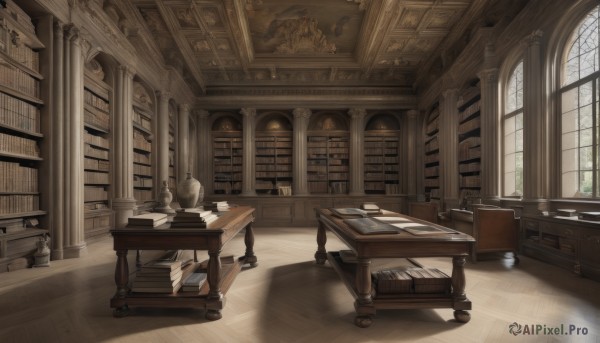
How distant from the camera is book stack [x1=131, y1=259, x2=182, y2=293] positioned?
2248 millimetres

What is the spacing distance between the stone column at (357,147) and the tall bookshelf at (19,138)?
282 inches

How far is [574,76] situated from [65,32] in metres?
7.06

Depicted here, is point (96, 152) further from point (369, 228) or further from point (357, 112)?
point (357, 112)

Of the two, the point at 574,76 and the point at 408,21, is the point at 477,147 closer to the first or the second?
the point at 574,76

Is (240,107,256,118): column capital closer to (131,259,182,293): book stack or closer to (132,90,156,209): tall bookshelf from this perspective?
(132,90,156,209): tall bookshelf

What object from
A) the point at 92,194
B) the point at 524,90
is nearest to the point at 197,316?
the point at 92,194

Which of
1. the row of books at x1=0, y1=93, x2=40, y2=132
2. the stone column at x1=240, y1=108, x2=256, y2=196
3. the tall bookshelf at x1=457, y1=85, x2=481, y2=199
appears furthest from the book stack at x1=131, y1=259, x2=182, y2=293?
the stone column at x1=240, y1=108, x2=256, y2=196

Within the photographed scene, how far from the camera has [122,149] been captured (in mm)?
5238

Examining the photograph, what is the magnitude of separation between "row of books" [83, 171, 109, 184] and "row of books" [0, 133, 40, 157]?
0.97 meters

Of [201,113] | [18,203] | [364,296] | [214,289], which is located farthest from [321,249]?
[201,113]

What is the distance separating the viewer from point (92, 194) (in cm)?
484

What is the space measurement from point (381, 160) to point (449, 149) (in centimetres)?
263

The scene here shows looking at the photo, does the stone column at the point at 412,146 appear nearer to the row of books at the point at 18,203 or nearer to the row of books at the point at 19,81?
the row of books at the point at 18,203

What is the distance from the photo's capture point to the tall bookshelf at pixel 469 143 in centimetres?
599
